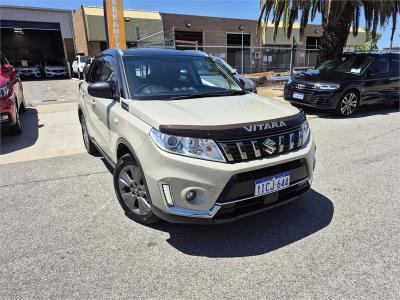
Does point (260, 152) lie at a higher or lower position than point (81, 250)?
higher

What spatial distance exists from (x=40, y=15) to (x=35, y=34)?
11161mm

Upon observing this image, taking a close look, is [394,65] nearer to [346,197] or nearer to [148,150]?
[346,197]

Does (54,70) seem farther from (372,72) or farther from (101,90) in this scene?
(101,90)

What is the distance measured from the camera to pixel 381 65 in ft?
30.1

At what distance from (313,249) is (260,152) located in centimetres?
102

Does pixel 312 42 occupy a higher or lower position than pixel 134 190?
higher

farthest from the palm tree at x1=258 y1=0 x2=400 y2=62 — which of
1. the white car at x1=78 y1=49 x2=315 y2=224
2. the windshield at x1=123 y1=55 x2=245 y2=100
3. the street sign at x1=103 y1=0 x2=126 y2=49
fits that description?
the white car at x1=78 y1=49 x2=315 y2=224

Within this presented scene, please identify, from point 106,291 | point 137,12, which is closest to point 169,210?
point 106,291

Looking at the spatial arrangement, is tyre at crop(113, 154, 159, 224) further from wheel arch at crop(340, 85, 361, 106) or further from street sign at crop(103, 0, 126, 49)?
street sign at crop(103, 0, 126, 49)

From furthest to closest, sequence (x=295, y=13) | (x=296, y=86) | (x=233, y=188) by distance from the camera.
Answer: (x=295, y=13) < (x=296, y=86) < (x=233, y=188)

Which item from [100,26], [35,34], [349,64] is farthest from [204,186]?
[35,34]

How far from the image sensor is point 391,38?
49.6ft

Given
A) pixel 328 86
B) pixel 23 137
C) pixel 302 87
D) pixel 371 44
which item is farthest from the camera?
pixel 371 44

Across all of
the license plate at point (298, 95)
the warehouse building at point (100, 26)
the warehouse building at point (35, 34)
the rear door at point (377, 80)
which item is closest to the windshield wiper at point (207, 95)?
the license plate at point (298, 95)
